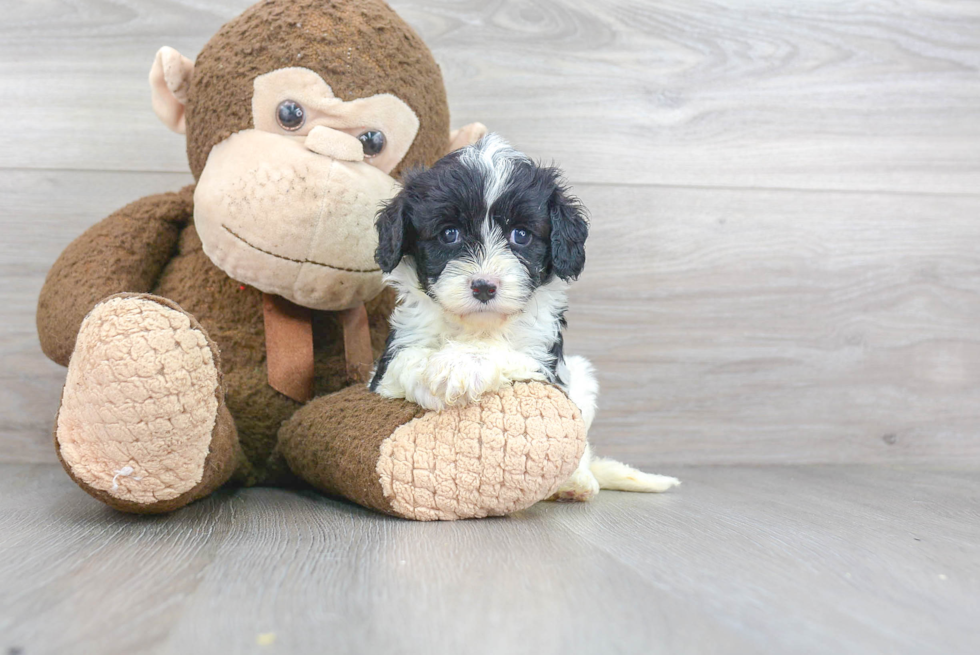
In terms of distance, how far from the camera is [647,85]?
2.33m

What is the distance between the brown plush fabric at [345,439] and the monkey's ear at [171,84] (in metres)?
0.71

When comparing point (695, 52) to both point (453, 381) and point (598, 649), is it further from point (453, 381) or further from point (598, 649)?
point (598, 649)

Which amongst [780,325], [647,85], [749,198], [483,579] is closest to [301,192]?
[483,579]

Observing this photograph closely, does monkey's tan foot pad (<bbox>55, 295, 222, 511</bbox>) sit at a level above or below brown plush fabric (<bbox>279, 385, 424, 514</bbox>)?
above

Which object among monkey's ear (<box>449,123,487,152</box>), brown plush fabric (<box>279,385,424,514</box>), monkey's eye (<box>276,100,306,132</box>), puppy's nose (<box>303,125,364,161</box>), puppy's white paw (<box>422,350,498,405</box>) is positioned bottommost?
brown plush fabric (<box>279,385,424,514</box>)

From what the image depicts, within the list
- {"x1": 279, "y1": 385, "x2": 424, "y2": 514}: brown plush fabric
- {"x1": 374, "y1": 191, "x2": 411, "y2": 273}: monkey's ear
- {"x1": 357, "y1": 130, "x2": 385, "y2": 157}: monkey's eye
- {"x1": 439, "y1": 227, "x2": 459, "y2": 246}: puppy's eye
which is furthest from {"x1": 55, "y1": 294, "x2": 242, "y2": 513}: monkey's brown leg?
{"x1": 357, "y1": 130, "x2": 385, "y2": 157}: monkey's eye

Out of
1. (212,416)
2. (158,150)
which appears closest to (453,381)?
(212,416)

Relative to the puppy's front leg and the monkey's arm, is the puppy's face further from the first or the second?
the monkey's arm

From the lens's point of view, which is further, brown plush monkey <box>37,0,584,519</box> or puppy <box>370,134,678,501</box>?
puppy <box>370,134,678,501</box>

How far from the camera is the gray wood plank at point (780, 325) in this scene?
7.73 feet

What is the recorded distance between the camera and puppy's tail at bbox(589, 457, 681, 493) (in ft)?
6.14

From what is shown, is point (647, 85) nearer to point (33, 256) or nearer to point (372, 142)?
point (372, 142)

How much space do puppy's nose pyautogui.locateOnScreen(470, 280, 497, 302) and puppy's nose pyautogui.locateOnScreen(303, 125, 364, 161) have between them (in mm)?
425

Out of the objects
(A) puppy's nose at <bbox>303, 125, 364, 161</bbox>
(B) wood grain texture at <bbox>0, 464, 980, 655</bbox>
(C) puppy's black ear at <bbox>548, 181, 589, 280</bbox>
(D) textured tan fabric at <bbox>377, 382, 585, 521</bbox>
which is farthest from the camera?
(A) puppy's nose at <bbox>303, 125, 364, 161</bbox>
